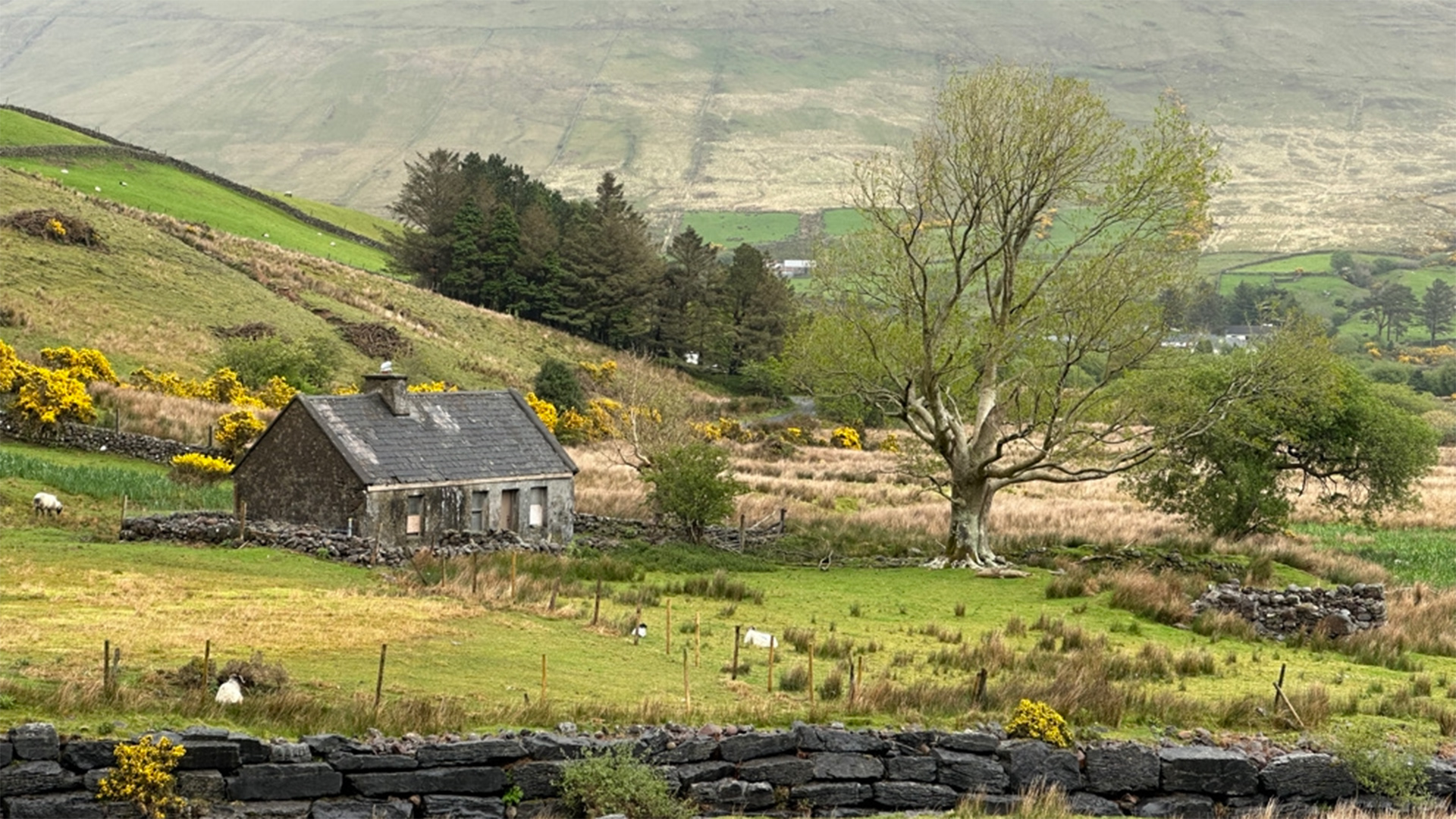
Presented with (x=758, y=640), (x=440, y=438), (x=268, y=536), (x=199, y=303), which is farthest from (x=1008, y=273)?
(x=199, y=303)

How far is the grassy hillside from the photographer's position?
7206 centimetres

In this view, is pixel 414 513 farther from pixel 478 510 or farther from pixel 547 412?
pixel 547 412

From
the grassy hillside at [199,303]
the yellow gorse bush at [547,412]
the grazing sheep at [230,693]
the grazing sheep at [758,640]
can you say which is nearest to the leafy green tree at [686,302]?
the grassy hillside at [199,303]

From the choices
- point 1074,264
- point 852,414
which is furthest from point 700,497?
point 852,414

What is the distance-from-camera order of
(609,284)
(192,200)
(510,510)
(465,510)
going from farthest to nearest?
(192,200)
(609,284)
(510,510)
(465,510)

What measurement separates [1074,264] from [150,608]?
3011cm

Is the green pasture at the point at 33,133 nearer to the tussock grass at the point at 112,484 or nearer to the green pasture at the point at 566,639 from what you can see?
the tussock grass at the point at 112,484

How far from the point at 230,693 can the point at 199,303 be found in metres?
68.2

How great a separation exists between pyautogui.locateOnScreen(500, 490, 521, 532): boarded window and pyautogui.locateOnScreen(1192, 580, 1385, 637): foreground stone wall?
63.3ft

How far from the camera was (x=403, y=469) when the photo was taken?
135 feet

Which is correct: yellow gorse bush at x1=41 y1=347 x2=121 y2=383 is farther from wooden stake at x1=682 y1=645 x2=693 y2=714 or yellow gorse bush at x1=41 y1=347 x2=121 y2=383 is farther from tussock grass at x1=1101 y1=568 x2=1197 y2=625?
wooden stake at x1=682 y1=645 x2=693 y2=714

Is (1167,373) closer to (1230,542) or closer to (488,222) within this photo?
(1230,542)

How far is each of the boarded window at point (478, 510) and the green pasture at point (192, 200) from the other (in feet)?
233

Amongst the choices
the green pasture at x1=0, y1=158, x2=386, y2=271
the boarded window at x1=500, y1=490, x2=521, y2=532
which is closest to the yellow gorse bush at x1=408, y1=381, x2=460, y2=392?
the boarded window at x1=500, y1=490, x2=521, y2=532
